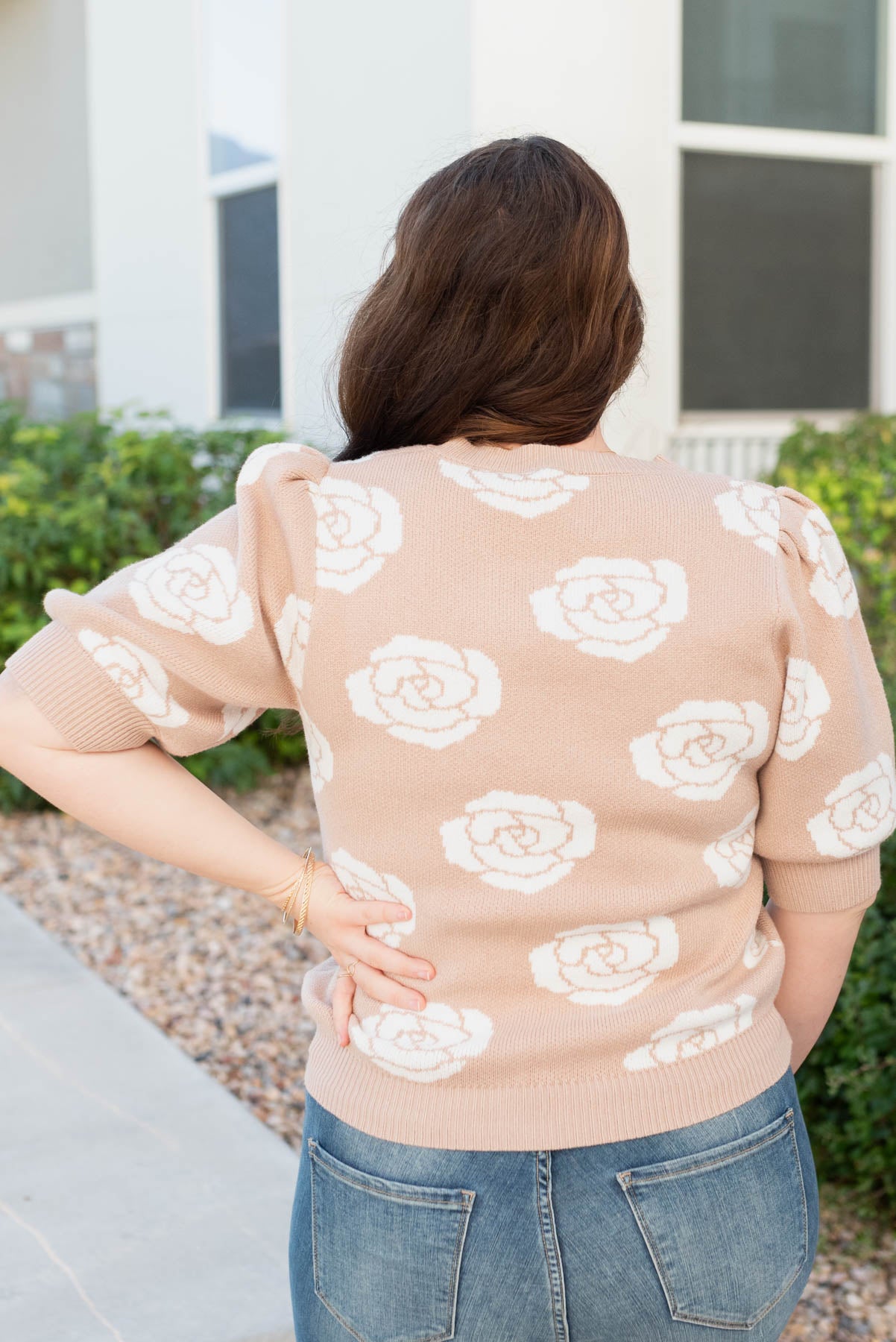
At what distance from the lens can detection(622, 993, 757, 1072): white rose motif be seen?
1.28 metres

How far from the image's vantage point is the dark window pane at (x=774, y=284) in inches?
237

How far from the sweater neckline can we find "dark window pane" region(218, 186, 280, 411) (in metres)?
5.57

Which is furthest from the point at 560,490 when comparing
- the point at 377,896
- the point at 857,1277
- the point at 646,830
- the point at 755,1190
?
the point at 857,1277

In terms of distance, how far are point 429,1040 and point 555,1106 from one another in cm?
12

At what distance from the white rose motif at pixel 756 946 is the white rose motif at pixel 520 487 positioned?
46cm

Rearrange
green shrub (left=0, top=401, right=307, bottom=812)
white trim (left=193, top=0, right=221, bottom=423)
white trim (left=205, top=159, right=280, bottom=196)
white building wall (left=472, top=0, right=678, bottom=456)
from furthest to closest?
white trim (left=193, top=0, right=221, bottom=423) → white trim (left=205, top=159, right=280, bottom=196) → green shrub (left=0, top=401, right=307, bottom=812) → white building wall (left=472, top=0, right=678, bottom=456)

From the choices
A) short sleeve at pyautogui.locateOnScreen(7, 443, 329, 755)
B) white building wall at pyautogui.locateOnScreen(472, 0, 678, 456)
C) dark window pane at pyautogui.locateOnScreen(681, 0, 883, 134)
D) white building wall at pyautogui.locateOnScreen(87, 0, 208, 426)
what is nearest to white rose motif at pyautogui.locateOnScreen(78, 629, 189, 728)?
short sleeve at pyautogui.locateOnScreen(7, 443, 329, 755)

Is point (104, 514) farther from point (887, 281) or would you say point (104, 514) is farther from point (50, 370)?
point (50, 370)

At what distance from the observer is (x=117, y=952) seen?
4.37 meters

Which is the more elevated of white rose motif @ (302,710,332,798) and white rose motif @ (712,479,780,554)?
white rose motif @ (712,479,780,554)

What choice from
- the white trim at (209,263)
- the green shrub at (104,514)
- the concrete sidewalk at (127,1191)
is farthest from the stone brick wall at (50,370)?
the concrete sidewalk at (127,1191)

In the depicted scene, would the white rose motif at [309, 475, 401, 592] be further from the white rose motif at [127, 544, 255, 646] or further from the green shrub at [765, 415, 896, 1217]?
the green shrub at [765, 415, 896, 1217]

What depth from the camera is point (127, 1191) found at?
2.78 metres

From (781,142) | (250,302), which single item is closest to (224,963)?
(250,302)
